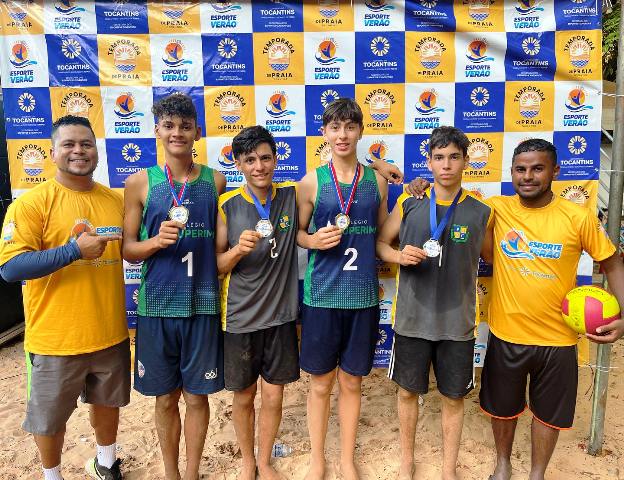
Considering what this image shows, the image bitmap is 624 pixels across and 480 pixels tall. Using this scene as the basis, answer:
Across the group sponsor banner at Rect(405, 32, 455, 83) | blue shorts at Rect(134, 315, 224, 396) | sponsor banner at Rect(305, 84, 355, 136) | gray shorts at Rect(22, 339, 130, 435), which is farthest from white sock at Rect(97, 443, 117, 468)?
sponsor banner at Rect(405, 32, 455, 83)

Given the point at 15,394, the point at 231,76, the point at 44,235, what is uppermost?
the point at 231,76

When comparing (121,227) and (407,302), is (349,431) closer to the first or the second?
(407,302)

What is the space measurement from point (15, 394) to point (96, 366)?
2472mm

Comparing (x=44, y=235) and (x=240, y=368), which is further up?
(x=44, y=235)

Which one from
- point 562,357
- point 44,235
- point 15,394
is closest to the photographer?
point 44,235

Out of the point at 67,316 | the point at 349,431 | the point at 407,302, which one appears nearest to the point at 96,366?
the point at 67,316

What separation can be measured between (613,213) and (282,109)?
8.39 feet

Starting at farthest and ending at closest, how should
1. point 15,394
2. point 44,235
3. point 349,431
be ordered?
point 15,394 < point 349,431 < point 44,235

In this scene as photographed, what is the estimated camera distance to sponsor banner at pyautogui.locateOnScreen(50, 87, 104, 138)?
11.8ft

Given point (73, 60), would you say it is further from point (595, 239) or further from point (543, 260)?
point (595, 239)

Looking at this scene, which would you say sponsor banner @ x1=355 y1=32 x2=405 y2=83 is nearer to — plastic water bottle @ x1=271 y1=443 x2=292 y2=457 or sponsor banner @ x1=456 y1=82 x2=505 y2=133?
sponsor banner @ x1=456 y1=82 x2=505 y2=133

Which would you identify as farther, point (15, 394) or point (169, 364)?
point (15, 394)

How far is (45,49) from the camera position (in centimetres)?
353

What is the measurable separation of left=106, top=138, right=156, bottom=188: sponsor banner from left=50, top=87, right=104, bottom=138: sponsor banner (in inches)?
8.8
